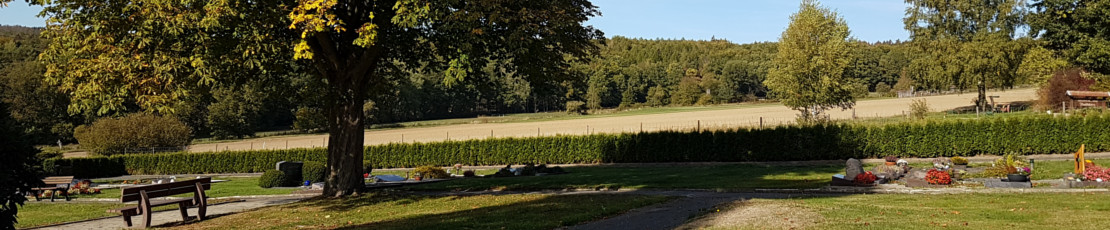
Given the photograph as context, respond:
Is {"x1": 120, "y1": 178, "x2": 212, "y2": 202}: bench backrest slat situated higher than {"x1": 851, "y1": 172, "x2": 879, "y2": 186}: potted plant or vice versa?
{"x1": 120, "y1": 178, "x2": 212, "y2": 202}: bench backrest slat

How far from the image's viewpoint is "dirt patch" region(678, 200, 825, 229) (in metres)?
10.5

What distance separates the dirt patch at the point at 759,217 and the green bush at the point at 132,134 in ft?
196

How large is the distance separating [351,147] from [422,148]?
1117 inches

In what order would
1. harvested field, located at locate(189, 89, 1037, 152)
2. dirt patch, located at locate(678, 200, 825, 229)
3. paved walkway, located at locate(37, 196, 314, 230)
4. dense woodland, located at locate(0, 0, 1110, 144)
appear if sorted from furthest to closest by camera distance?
harvested field, located at locate(189, 89, 1037, 152)
dense woodland, located at locate(0, 0, 1110, 144)
paved walkway, located at locate(37, 196, 314, 230)
dirt patch, located at locate(678, 200, 825, 229)

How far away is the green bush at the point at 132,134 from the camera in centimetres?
6159

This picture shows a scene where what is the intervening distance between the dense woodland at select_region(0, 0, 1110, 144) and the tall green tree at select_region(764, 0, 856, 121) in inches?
63.9

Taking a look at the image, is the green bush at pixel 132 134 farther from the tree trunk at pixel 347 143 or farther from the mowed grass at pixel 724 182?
the tree trunk at pixel 347 143

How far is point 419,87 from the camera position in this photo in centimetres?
10644

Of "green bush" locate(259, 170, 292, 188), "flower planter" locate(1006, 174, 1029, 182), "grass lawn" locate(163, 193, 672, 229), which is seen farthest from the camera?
"green bush" locate(259, 170, 292, 188)

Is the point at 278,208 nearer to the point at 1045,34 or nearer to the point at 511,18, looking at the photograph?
the point at 511,18

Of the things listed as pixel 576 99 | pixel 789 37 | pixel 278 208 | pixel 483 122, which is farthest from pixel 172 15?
pixel 576 99

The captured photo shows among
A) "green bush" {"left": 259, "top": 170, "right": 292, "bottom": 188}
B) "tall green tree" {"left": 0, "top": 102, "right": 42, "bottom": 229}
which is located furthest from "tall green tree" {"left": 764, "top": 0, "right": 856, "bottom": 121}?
"tall green tree" {"left": 0, "top": 102, "right": 42, "bottom": 229}

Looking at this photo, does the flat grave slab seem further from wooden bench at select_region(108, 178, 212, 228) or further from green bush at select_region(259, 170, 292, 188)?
green bush at select_region(259, 170, 292, 188)

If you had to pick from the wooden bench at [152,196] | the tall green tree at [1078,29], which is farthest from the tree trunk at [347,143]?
the tall green tree at [1078,29]
